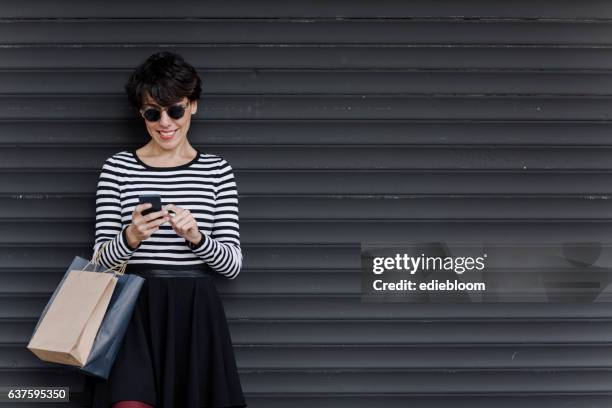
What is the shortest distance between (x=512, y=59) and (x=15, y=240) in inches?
103

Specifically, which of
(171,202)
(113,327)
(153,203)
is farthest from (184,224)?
(113,327)

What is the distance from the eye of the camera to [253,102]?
13.5 ft

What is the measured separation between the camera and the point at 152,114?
3.51 m

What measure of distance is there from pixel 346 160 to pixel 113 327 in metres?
1.50

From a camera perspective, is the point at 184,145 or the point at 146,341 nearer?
the point at 146,341

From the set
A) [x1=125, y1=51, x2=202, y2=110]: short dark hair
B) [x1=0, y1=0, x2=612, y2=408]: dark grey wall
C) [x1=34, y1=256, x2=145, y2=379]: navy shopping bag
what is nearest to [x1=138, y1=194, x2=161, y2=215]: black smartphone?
[x1=34, y1=256, x2=145, y2=379]: navy shopping bag

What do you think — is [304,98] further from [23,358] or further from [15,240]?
[23,358]

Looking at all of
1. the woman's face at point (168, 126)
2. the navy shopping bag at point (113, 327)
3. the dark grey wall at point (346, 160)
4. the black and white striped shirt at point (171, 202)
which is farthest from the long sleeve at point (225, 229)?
the dark grey wall at point (346, 160)

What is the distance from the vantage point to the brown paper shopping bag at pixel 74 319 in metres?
3.06

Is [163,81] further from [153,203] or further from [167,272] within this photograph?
[167,272]

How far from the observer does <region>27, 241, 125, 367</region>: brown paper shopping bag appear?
3061 mm

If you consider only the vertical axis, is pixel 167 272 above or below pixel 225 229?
below

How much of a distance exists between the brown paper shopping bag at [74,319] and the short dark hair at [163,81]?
787 millimetres

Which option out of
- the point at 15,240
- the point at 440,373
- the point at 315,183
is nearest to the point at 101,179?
the point at 15,240
